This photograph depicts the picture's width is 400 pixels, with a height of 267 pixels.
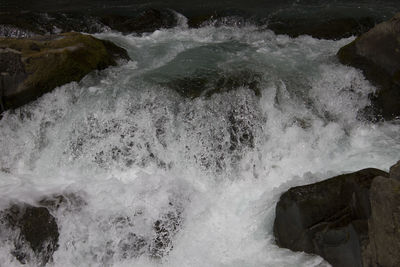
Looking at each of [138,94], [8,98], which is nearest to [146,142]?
[138,94]

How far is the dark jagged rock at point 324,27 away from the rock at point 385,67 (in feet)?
8.67

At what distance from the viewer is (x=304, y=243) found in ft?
18.4

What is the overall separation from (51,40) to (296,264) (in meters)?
7.28

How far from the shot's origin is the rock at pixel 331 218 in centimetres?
516

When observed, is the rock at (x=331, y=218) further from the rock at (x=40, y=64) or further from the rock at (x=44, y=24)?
the rock at (x=44, y=24)

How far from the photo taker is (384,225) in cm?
461

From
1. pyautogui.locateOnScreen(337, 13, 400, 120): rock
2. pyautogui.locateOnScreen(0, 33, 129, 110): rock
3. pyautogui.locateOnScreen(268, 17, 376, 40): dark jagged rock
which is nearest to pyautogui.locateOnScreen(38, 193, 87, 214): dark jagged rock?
pyautogui.locateOnScreen(0, 33, 129, 110): rock

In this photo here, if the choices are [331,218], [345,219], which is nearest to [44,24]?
[331,218]

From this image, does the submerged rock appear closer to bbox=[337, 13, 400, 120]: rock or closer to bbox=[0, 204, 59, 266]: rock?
bbox=[337, 13, 400, 120]: rock

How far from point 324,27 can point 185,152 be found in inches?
259

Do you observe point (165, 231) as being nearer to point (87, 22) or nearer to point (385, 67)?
point (385, 67)

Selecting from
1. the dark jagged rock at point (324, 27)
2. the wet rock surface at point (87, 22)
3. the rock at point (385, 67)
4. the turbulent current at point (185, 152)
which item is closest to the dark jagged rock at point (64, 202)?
the turbulent current at point (185, 152)

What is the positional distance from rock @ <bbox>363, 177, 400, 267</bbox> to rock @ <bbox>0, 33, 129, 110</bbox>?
656 cm

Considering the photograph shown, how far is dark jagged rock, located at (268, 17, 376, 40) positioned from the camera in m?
11.4
